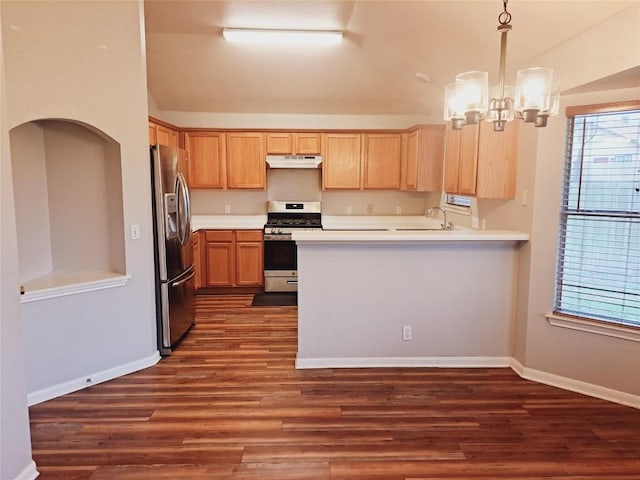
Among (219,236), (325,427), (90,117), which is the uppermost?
(90,117)

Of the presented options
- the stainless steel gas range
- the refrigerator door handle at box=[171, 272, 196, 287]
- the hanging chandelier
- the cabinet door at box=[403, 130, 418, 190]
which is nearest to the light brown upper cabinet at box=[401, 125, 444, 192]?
the cabinet door at box=[403, 130, 418, 190]

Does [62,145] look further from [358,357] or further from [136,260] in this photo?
[358,357]

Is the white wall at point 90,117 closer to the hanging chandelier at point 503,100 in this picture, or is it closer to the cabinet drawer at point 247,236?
the cabinet drawer at point 247,236

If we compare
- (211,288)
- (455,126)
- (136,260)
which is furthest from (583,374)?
(211,288)

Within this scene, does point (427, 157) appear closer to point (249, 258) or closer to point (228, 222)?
point (249, 258)

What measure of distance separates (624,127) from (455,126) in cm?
146

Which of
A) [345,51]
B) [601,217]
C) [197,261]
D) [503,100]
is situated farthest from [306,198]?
[503,100]

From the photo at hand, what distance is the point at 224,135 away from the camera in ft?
18.4

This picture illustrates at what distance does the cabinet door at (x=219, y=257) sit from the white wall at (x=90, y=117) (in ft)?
6.64

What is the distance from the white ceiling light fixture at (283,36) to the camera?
388cm

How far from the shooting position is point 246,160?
5.68 metres

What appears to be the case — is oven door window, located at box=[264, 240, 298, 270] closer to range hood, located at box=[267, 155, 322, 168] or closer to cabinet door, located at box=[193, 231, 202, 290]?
cabinet door, located at box=[193, 231, 202, 290]

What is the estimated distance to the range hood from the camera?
567cm

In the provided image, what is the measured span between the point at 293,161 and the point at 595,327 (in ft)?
13.0
